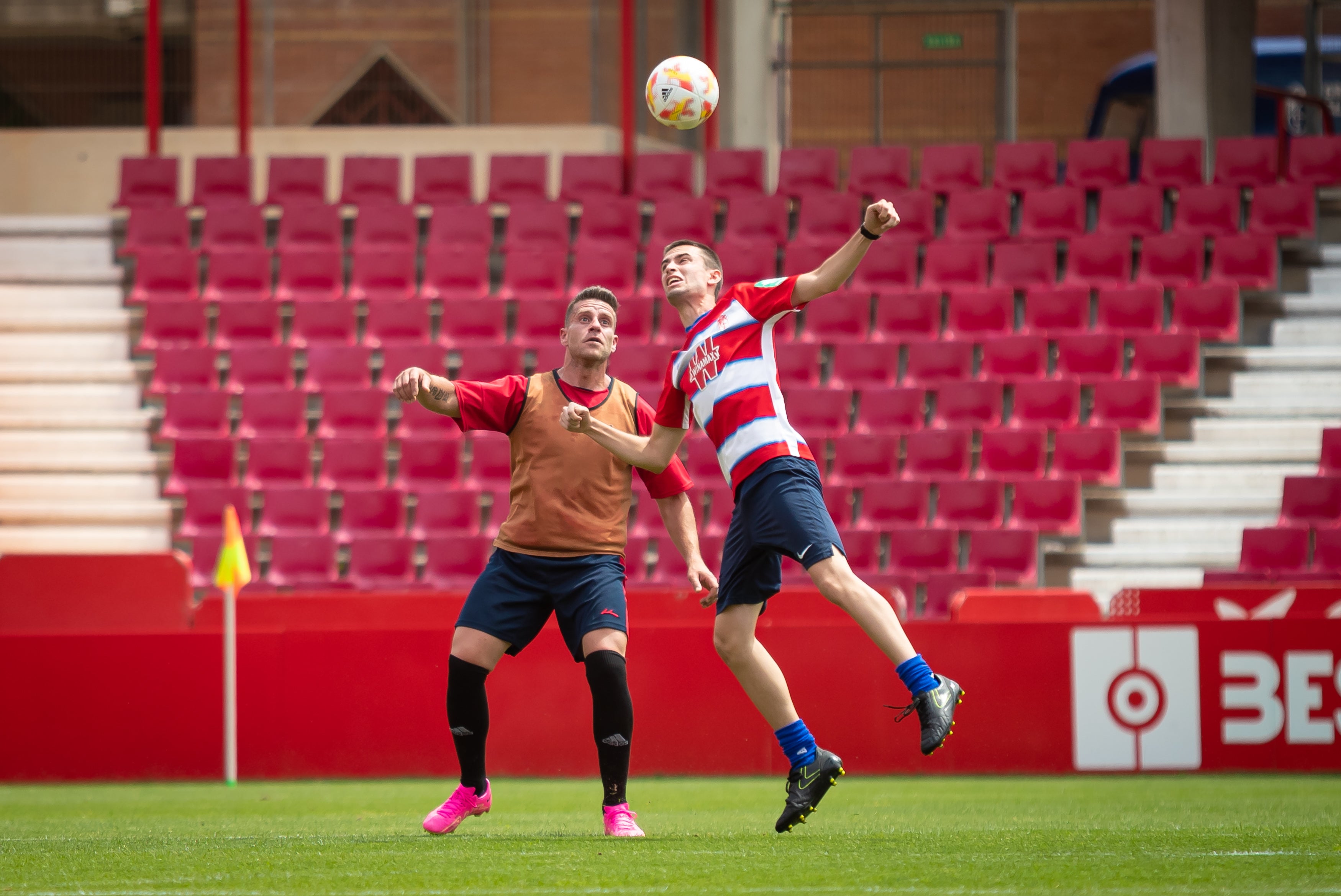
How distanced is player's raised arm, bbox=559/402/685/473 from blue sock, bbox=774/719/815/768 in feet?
3.24

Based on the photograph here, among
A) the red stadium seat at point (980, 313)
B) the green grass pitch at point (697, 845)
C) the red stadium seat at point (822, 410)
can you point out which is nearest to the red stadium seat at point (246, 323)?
the red stadium seat at point (822, 410)

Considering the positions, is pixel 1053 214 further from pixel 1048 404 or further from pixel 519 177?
pixel 519 177

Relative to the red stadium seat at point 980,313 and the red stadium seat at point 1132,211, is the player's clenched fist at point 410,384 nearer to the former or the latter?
the red stadium seat at point 980,313

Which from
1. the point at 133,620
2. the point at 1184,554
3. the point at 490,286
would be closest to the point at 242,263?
the point at 490,286

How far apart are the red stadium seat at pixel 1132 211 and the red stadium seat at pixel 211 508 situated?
745 cm

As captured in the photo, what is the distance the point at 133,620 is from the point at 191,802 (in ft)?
6.84

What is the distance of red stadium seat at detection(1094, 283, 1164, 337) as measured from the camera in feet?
39.7

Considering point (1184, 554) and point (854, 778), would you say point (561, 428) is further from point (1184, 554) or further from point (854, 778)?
point (1184, 554)

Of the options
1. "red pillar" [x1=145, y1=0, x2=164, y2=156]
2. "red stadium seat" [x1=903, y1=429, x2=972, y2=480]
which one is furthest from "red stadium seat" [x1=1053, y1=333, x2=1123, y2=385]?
"red pillar" [x1=145, y1=0, x2=164, y2=156]

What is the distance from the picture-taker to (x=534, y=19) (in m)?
16.9

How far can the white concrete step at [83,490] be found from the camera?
12.0 m

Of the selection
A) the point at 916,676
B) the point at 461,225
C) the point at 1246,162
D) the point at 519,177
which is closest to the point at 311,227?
the point at 461,225

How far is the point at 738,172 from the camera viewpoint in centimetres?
1369

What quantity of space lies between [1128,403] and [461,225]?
591 cm
